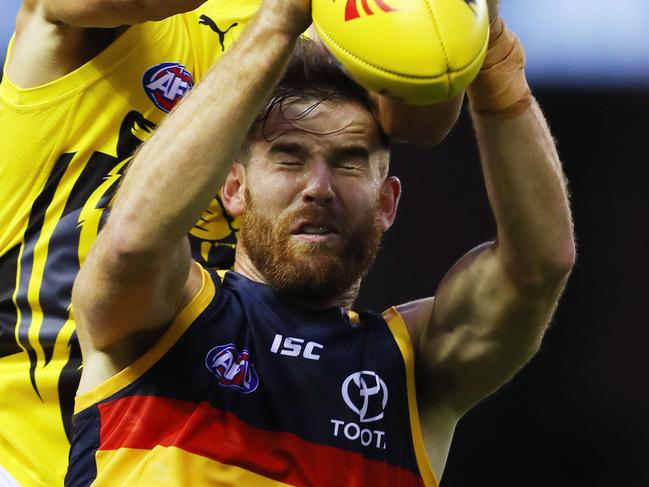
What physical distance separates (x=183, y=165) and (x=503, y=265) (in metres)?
0.65

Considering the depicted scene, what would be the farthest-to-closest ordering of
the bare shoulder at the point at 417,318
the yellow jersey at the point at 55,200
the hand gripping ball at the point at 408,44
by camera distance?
the yellow jersey at the point at 55,200 → the bare shoulder at the point at 417,318 → the hand gripping ball at the point at 408,44

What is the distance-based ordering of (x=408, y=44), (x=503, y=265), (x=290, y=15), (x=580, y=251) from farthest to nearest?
(x=580, y=251) < (x=503, y=265) < (x=290, y=15) < (x=408, y=44)

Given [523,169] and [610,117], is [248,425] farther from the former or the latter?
[610,117]

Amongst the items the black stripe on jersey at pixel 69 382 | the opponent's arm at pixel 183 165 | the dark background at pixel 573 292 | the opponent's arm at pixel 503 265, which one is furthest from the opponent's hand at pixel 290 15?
the dark background at pixel 573 292

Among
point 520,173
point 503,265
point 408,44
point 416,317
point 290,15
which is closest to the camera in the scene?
point 408,44

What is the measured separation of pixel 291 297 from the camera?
2.42 m

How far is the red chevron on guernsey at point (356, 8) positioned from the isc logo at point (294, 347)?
0.74 metres

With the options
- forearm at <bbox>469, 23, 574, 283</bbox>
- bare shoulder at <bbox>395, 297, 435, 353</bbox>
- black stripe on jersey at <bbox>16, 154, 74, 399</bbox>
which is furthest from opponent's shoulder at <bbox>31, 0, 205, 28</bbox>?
bare shoulder at <bbox>395, 297, 435, 353</bbox>

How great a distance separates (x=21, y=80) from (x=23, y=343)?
21.8 inches

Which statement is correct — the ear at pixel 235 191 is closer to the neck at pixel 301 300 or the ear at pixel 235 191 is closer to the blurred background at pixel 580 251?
the neck at pixel 301 300

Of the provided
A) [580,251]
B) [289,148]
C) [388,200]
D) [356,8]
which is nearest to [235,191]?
[289,148]

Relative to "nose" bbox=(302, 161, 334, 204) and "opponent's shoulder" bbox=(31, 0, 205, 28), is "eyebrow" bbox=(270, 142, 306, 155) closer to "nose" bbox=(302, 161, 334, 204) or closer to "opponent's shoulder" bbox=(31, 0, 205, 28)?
"nose" bbox=(302, 161, 334, 204)

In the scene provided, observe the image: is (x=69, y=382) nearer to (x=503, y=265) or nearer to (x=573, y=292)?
(x=503, y=265)

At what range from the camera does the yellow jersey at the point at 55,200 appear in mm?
2619
